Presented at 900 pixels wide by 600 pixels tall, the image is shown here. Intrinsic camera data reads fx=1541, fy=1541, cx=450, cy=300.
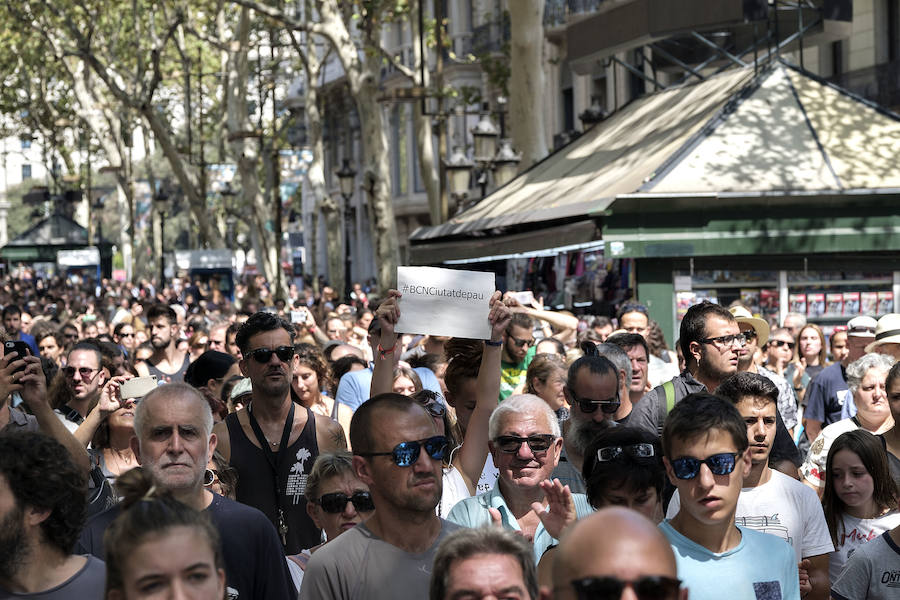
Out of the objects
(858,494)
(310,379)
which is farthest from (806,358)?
(858,494)

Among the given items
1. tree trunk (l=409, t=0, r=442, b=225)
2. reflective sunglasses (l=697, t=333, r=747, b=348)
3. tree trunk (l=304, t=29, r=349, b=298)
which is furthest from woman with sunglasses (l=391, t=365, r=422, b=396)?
tree trunk (l=304, t=29, r=349, b=298)

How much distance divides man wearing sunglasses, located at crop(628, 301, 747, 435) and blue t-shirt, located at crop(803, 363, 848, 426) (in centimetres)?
313

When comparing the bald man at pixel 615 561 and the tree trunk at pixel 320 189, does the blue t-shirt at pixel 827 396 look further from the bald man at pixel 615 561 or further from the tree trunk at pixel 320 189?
the tree trunk at pixel 320 189

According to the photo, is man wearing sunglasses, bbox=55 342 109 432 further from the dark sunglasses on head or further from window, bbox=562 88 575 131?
window, bbox=562 88 575 131

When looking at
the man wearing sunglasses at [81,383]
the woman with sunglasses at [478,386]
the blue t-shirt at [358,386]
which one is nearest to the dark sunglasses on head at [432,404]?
the woman with sunglasses at [478,386]

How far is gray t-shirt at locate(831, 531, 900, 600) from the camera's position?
500 centimetres

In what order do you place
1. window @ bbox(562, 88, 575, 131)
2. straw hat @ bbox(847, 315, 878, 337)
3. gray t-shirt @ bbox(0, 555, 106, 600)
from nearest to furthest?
1. gray t-shirt @ bbox(0, 555, 106, 600)
2. straw hat @ bbox(847, 315, 878, 337)
3. window @ bbox(562, 88, 575, 131)

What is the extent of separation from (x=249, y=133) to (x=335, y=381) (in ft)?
63.2

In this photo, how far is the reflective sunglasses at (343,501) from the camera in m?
5.30

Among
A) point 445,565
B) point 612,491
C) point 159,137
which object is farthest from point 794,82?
point 159,137

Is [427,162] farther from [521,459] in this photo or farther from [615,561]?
[615,561]

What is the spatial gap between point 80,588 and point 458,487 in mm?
2099

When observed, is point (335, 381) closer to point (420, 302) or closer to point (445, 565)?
point (420, 302)

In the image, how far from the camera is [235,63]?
1252 inches
